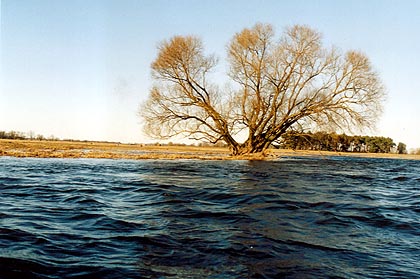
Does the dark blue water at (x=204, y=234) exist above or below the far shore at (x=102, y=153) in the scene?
Answer: below

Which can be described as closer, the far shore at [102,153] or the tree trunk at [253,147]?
the far shore at [102,153]

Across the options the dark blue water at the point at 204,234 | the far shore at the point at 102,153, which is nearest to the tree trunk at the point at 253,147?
the far shore at the point at 102,153

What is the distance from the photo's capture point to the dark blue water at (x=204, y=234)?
12.8 feet

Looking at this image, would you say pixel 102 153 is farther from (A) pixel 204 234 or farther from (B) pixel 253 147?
(A) pixel 204 234

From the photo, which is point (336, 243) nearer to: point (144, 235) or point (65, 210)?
point (144, 235)

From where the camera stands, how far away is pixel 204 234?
5.28m

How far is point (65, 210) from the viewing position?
6941 mm

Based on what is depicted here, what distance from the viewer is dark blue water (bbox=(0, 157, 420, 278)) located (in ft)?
12.8

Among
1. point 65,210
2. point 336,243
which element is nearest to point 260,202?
point 336,243

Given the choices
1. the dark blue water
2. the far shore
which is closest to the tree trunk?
the far shore

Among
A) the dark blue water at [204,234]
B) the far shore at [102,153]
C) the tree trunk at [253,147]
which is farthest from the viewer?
the tree trunk at [253,147]

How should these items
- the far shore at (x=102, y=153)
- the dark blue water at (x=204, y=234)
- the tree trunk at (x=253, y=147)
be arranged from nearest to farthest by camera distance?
Answer: the dark blue water at (x=204, y=234) → the far shore at (x=102, y=153) → the tree trunk at (x=253, y=147)

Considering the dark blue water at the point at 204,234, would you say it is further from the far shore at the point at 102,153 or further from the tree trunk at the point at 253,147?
the tree trunk at the point at 253,147

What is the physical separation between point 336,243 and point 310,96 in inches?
1062
